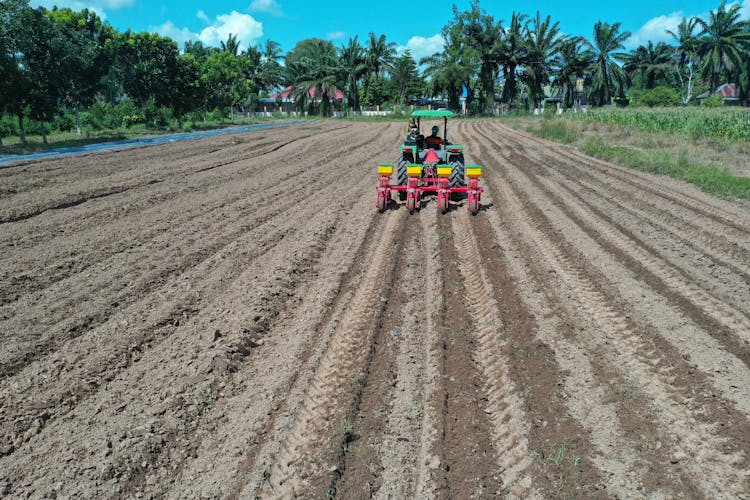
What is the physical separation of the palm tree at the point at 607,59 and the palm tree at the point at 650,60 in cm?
885

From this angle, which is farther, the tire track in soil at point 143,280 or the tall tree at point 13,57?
the tall tree at point 13,57

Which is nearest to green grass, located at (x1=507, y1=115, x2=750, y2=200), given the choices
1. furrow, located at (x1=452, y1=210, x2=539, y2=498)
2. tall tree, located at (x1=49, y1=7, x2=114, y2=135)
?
furrow, located at (x1=452, y1=210, x2=539, y2=498)

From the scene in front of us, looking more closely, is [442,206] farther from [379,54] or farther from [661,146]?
[379,54]

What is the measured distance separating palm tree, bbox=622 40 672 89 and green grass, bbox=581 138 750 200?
55160 millimetres

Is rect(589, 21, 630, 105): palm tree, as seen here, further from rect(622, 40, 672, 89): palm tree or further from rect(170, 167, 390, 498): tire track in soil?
rect(170, 167, 390, 498): tire track in soil

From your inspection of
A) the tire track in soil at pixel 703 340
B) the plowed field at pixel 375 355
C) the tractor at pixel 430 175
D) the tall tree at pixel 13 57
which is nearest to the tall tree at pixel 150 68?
the tall tree at pixel 13 57

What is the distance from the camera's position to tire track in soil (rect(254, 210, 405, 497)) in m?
3.00

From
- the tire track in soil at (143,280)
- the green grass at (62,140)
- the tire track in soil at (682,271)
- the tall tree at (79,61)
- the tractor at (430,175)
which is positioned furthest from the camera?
the tall tree at (79,61)

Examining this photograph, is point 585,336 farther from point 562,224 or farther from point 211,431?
point 562,224

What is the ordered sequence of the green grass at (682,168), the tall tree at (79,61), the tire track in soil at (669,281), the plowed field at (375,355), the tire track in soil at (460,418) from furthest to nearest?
1. the tall tree at (79,61)
2. the green grass at (682,168)
3. the tire track in soil at (669,281)
4. the plowed field at (375,355)
5. the tire track in soil at (460,418)

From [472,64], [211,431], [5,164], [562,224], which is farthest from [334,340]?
[472,64]

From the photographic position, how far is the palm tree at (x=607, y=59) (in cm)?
5397

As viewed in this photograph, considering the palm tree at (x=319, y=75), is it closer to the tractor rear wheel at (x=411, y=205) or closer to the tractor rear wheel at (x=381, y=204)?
the tractor rear wheel at (x=381, y=204)

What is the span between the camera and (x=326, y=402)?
12.2ft
